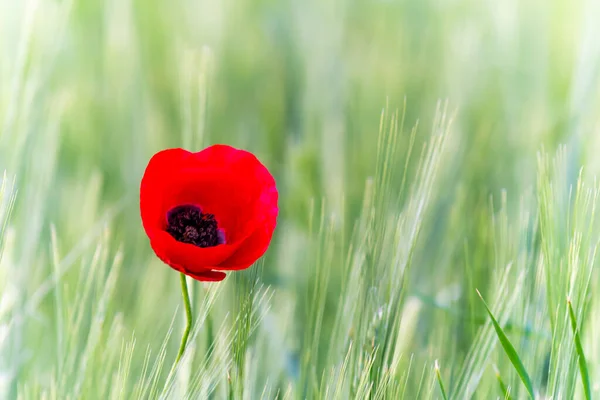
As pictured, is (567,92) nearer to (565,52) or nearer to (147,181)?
(565,52)

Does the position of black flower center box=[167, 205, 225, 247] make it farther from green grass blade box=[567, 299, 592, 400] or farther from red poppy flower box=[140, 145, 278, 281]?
green grass blade box=[567, 299, 592, 400]

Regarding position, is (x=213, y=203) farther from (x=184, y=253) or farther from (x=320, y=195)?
(x=320, y=195)

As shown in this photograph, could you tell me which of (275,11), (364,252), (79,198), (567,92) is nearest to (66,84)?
(79,198)

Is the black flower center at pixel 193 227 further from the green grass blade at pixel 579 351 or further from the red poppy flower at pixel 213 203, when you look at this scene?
the green grass blade at pixel 579 351

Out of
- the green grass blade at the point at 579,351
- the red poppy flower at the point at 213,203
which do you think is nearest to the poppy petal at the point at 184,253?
the red poppy flower at the point at 213,203

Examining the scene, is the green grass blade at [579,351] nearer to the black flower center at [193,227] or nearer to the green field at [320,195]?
the green field at [320,195]

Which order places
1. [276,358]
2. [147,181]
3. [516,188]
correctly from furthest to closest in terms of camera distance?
[516,188]
[276,358]
[147,181]

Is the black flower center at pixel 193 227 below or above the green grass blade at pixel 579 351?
above
